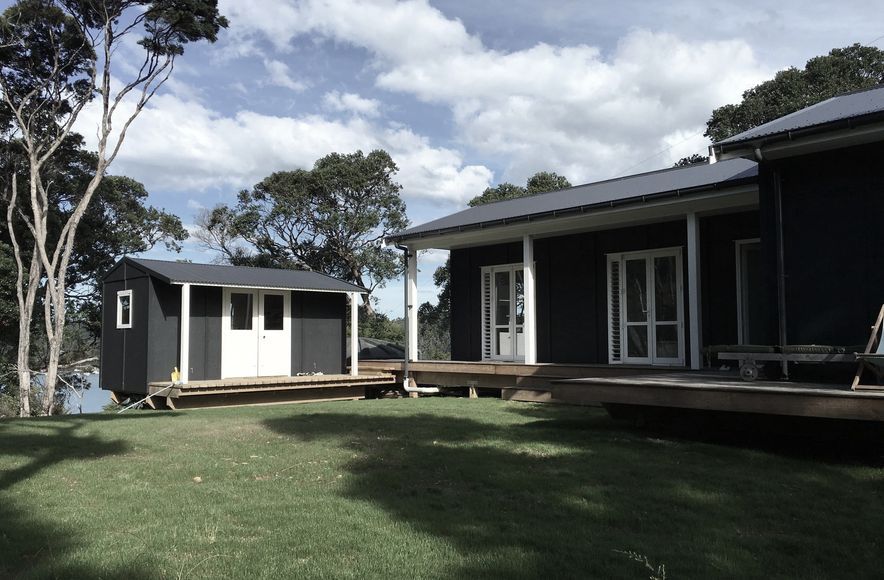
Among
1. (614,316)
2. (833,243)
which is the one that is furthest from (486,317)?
(833,243)

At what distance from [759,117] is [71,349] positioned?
25.9m

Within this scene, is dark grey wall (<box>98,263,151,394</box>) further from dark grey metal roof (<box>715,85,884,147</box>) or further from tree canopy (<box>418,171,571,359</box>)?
tree canopy (<box>418,171,571,359</box>)

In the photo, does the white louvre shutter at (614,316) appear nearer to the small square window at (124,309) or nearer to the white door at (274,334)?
the white door at (274,334)

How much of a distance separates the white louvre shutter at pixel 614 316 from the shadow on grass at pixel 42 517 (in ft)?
25.1

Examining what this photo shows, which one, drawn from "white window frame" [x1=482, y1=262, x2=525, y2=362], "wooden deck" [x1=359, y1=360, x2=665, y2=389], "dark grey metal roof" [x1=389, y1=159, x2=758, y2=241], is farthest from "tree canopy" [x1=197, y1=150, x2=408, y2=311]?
"white window frame" [x1=482, y1=262, x2=525, y2=362]

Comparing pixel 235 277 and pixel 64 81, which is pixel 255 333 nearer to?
pixel 235 277

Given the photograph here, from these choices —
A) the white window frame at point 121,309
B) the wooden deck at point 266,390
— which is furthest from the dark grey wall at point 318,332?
the white window frame at point 121,309

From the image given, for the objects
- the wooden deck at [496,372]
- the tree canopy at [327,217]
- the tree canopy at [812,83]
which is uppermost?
the tree canopy at [812,83]

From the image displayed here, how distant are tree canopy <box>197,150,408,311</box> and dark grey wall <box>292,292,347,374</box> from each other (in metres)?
11.8

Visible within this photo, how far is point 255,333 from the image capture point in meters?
13.6

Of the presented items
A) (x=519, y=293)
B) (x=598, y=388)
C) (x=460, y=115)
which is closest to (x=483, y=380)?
(x=519, y=293)

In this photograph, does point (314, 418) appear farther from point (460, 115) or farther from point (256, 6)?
point (460, 115)

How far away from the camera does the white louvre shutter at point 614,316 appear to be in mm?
11359

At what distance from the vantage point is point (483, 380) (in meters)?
11.8
